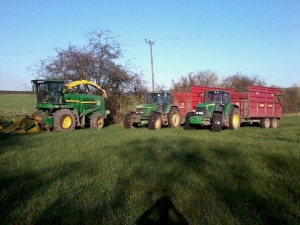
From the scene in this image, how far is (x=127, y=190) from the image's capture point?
A: 511 cm

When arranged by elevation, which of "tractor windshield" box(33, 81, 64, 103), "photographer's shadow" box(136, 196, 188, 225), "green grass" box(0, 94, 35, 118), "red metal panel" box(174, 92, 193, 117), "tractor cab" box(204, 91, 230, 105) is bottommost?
"green grass" box(0, 94, 35, 118)

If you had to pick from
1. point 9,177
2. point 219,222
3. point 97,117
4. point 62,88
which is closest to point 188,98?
point 97,117

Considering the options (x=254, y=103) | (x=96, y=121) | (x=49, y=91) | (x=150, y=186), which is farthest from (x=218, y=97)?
(x=150, y=186)

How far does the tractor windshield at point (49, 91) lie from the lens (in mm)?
16489

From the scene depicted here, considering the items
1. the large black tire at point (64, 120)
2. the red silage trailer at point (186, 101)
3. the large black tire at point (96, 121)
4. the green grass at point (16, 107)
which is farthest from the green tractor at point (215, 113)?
the green grass at point (16, 107)

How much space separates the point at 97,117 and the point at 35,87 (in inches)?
145

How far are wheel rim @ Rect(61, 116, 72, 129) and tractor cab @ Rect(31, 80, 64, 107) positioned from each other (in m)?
1.06

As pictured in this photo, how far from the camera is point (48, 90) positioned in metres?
16.6

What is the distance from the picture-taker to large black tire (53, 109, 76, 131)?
15422 millimetres

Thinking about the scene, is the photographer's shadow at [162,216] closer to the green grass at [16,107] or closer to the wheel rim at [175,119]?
the wheel rim at [175,119]

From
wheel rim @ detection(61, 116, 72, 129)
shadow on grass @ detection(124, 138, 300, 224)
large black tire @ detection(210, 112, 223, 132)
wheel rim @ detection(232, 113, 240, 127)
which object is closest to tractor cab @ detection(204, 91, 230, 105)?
wheel rim @ detection(232, 113, 240, 127)

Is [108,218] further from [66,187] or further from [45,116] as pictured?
[45,116]

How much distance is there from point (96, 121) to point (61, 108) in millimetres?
2170

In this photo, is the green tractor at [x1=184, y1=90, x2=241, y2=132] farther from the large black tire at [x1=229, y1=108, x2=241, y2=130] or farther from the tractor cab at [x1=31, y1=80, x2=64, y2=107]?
the tractor cab at [x1=31, y1=80, x2=64, y2=107]
